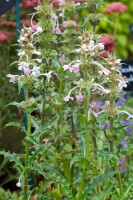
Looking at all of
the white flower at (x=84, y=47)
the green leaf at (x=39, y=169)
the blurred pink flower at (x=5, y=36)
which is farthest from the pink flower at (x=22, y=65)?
the blurred pink flower at (x=5, y=36)

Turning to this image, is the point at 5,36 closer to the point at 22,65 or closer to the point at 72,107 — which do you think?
the point at 72,107

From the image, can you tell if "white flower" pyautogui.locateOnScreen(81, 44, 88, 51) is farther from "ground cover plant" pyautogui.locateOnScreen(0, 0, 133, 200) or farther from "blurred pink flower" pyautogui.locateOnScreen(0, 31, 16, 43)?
"blurred pink flower" pyautogui.locateOnScreen(0, 31, 16, 43)

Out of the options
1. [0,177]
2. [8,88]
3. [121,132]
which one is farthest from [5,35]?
[121,132]

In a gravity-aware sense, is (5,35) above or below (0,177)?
above

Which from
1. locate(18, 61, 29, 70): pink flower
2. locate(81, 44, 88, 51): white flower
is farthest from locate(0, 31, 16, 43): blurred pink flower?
locate(81, 44, 88, 51): white flower

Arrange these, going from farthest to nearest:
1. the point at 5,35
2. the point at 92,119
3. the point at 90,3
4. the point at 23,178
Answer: the point at 5,35, the point at 90,3, the point at 23,178, the point at 92,119

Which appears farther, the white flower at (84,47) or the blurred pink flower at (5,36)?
the blurred pink flower at (5,36)

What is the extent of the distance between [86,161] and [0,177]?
4.76 ft

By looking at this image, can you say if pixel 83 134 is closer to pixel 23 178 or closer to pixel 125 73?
pixel 23 178

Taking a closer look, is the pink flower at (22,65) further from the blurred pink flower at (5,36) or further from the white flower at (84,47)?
the blurred pink flower at (5,36)

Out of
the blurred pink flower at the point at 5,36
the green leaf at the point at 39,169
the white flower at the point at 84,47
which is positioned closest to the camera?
the white flower at the point at 84,47

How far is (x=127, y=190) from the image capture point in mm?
2131

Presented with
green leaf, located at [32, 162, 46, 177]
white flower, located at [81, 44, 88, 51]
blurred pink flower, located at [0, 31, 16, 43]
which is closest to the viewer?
white flower, located at [81, 44, 88, 51]

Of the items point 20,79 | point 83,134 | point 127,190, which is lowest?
point 127,190
